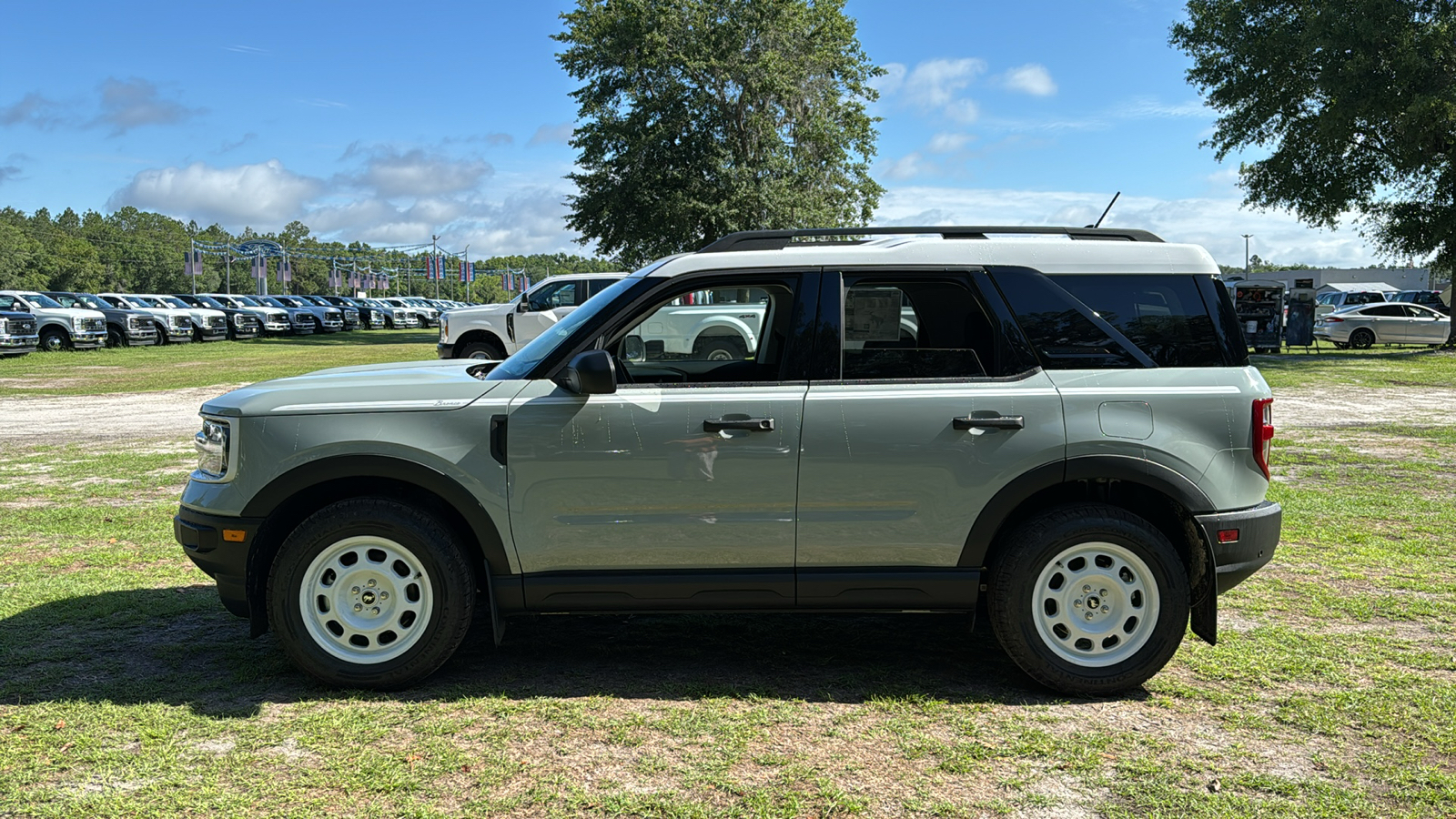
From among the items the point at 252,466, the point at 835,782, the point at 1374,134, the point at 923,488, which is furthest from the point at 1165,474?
the point at 1374,134

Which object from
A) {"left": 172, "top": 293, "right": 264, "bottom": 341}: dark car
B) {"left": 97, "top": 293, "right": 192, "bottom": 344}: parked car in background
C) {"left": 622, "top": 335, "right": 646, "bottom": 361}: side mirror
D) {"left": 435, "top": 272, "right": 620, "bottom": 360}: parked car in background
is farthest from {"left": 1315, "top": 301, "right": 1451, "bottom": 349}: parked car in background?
{"left": 172, "top": 293, "right": 264, "bottom": 341}: dark car

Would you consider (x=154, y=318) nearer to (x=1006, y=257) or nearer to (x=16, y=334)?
(x=16, y=334)

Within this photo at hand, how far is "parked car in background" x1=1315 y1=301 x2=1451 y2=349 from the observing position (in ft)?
108

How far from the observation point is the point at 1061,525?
A: 4.31 meters

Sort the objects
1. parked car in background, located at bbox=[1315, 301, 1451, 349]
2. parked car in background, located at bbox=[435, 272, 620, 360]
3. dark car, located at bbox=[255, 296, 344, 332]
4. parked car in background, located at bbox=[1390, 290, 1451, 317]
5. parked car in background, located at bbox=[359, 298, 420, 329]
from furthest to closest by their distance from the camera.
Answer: parked car in background, located at bbox=[359, 298, 420, 329], dark car, located at bbox=[255, 296, 344, 332], parked car in background, located at bbox=[1390, 290, 1451, 317], parked car in background, located at bbox=[1315, 301, 1451, 349], parked car in background, located at bbox=[435, 272, 620, 360]

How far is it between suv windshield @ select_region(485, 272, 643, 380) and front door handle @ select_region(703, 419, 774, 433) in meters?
0.70

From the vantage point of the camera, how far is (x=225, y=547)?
14.4 ft

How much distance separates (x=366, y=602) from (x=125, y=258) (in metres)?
145

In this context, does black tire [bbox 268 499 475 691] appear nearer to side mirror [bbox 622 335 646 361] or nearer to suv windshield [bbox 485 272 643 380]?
suv windshield [bbox 485 272 643 380]

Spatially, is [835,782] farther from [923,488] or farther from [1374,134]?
[1374,134]

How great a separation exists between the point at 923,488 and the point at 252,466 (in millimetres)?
2707

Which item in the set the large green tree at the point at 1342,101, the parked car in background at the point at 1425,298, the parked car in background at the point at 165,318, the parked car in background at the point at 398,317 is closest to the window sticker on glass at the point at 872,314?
the large green tree at the point at 1342,101

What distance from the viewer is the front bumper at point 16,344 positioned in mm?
27531

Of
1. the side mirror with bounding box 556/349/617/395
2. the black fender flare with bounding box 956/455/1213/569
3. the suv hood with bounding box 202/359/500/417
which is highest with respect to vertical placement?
the side mirror with bounding box 556/349/617/395
